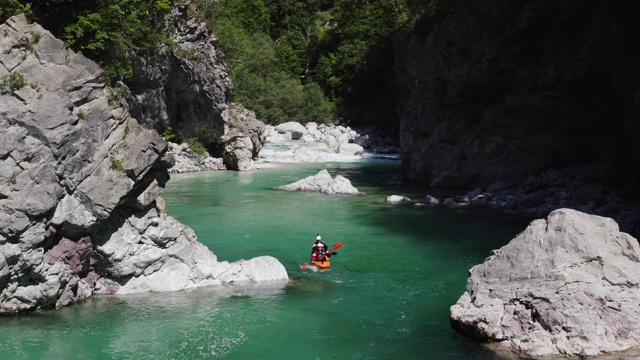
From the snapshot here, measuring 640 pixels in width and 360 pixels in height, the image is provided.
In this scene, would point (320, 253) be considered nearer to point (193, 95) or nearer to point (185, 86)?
point (185, 86)

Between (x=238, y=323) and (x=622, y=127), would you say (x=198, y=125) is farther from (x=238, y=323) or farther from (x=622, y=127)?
(x=238, y=323)

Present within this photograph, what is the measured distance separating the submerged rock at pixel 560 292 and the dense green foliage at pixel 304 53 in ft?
123

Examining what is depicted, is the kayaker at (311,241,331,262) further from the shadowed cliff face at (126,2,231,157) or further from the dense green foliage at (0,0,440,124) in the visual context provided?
the dense green foliage at (0,0,440,124)

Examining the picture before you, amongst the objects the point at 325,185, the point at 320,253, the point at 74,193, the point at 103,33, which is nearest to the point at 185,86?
the point at 325,185

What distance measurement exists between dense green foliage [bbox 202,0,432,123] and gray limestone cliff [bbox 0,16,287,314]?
110 feet

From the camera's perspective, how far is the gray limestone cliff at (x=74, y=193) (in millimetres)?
12133

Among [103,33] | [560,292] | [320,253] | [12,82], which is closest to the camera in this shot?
[560,292]

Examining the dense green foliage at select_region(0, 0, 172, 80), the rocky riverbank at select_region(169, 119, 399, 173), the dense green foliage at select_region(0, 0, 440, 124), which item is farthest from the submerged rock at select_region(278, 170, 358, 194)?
the dense green foliage at select_region(0, 0, 172, 80)

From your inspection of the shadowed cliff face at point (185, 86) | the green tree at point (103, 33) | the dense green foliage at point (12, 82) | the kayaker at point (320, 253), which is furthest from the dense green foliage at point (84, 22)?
the shadowed cliff face at point (185, 86)

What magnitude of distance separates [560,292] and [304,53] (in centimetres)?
6088

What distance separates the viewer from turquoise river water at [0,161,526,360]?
11438mm

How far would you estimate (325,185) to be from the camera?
3036cm

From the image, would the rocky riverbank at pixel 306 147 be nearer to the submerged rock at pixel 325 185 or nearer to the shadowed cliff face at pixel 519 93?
the submerged rock at pixel 325 185

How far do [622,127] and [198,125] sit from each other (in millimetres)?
23759
